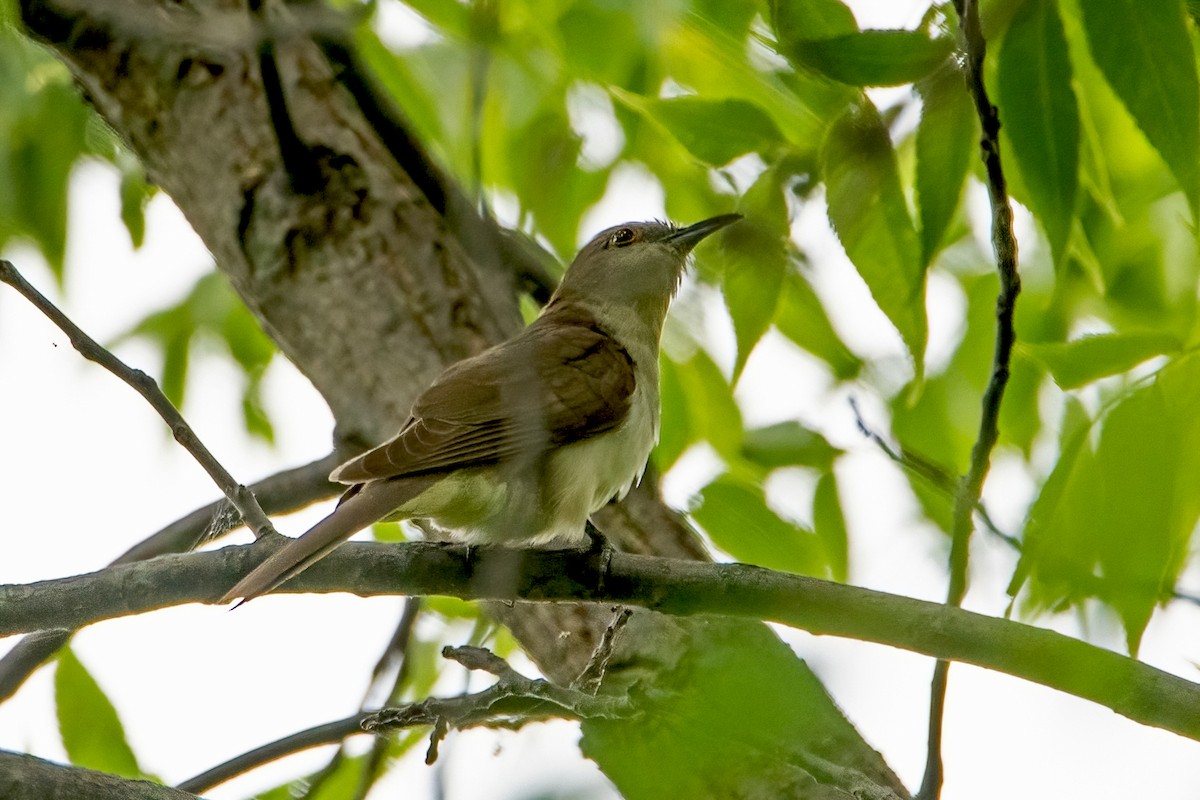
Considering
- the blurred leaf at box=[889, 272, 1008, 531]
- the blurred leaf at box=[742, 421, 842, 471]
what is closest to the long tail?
the blurred leaf at box=[742, 421, 842, 471]

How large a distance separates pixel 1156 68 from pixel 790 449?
2004 millimetres

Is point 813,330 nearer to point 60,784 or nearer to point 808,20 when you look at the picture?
point 808,20

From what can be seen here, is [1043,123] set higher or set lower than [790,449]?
lower

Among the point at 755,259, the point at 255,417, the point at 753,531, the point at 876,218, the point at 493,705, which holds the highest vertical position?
the point at 255,417

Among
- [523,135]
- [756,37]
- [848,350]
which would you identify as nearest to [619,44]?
[523,135]

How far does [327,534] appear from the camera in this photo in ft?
10.6

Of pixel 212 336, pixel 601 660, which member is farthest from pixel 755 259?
pixel 212 336

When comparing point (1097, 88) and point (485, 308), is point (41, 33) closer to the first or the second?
point (485, 308)

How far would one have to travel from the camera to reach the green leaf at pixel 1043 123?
272 cm

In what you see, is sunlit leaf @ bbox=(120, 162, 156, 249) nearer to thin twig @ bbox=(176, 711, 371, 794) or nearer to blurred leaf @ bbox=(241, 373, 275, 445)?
blurred leaf @ bbox=(241, 373, 275, 445)

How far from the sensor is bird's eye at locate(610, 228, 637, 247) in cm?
630

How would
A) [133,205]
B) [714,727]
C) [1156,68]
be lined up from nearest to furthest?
[714,727]
[1156,68]
[133,205]

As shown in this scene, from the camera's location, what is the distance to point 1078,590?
2068 millimetres

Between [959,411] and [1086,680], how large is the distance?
8.41 ft
